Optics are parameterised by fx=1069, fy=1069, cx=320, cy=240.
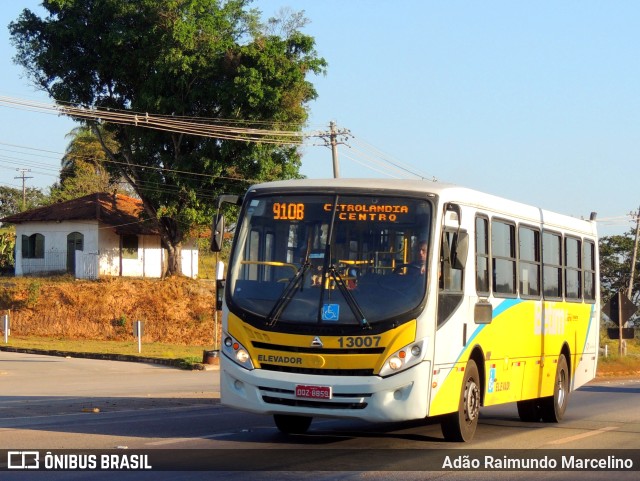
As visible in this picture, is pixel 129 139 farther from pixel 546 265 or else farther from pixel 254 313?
pixel 254 313

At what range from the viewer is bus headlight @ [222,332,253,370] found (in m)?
12.3

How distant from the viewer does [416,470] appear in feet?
35.7

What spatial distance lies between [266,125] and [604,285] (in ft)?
119

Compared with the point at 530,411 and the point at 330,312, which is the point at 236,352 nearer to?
the point at 330,312

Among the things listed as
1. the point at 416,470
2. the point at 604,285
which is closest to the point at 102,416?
the point at 416,470

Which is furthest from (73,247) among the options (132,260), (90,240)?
(132,260)

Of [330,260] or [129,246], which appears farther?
[129,246]

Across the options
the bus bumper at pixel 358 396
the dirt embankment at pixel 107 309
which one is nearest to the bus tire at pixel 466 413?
the bus bumper at pixel 358 396

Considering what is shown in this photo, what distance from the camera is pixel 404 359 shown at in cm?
1186

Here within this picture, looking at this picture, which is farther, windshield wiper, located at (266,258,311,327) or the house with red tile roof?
the house with red tile roof

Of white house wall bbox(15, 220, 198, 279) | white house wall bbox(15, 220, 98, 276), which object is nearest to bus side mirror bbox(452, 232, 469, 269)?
white house wall bbox(15, 220, 198, 279)

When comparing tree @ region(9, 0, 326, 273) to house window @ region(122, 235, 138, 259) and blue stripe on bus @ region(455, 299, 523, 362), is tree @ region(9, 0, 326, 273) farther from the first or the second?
blue stripe on bus @ region(455, 299, 523, 362)

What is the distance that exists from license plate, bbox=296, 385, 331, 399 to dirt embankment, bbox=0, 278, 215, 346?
38.6 meters

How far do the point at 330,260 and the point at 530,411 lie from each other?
6.54m
